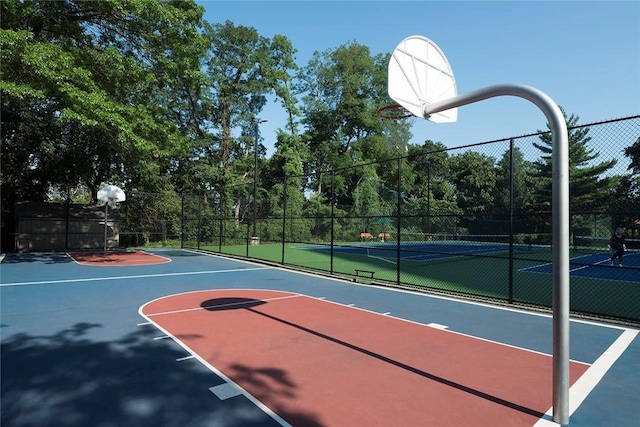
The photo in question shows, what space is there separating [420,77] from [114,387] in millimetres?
4811

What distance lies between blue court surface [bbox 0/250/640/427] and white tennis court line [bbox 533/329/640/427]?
1cm

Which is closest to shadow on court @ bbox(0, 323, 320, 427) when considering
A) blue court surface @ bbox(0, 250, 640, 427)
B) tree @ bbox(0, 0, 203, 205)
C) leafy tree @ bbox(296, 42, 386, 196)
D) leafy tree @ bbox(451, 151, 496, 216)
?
blue court surface @ bbox(0, 250, 640, 427)

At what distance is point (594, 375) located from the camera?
14.8ft

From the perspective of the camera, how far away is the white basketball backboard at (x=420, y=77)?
4.42 m

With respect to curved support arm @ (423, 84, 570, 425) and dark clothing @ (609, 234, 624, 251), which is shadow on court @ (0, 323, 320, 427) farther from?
dark clothing @ (609, 234, 624, 251)

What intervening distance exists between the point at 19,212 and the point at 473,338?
2238 cm

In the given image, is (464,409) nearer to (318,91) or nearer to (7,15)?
(7,15)

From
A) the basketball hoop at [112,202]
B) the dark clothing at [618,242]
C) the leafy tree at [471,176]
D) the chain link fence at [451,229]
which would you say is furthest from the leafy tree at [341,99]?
the dark clothing at [618,242]

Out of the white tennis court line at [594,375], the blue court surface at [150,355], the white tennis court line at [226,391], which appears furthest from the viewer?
the white tennis court line at [226,391]

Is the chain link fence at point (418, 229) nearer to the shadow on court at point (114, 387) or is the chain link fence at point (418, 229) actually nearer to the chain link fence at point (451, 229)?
the chain link fence at point (451, 229)

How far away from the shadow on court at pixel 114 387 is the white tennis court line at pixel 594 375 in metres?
2.45

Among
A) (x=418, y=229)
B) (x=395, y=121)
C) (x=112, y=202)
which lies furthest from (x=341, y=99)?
(x=395, y=121)

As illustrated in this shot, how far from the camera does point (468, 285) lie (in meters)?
11.4

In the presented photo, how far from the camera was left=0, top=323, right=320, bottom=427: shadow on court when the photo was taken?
3406mm
